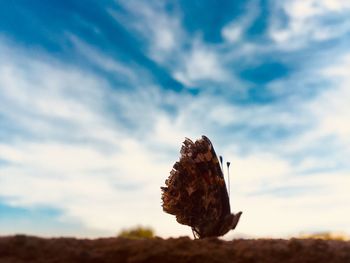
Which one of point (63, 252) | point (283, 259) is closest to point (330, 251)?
point (283, 259)

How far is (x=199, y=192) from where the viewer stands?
11.7m

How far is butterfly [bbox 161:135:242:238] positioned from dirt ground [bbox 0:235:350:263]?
1986mm

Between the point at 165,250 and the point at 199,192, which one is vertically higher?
the point at 199,192

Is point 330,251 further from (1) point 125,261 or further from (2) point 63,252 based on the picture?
(2) point 63,252

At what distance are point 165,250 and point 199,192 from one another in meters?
3.56

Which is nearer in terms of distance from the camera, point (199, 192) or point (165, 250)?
point (165, 250)

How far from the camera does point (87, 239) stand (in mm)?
8461

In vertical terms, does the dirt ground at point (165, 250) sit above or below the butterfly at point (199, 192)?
below

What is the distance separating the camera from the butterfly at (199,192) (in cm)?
1127

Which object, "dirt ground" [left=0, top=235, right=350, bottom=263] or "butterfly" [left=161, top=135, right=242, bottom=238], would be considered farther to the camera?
"butterfly" [left=161, top=135, right=242, bottom=238]

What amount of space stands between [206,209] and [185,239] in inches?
108

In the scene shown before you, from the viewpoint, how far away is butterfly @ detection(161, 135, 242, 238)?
11.3 meters

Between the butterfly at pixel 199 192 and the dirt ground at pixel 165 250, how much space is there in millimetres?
1986

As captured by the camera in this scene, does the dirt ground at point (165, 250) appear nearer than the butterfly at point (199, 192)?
Yes
